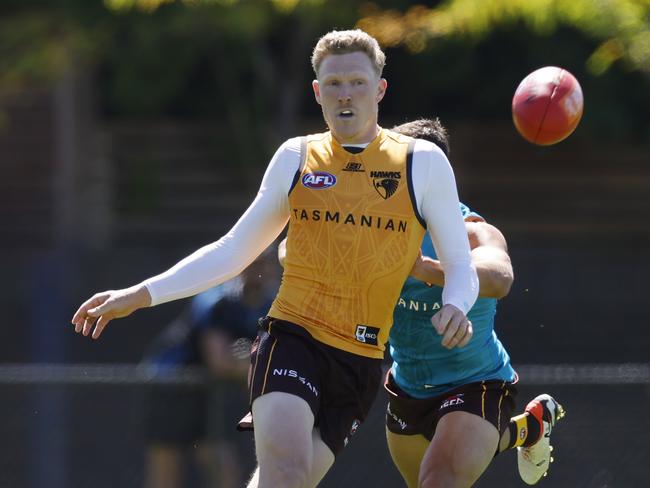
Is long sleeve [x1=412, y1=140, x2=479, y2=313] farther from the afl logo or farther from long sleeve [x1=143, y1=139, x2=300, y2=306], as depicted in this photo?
long sleeve [x1=143, y1=139, x2=300, y2=306]

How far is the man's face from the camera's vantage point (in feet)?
14.8

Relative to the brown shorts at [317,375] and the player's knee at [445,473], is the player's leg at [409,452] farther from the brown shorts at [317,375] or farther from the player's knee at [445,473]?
the brown shorts at [317,375]

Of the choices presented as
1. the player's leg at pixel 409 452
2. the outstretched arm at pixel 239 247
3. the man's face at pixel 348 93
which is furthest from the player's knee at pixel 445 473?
the man's face at pixel 348 93

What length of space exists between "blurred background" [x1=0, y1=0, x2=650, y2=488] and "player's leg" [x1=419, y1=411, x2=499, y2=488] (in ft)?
8.63

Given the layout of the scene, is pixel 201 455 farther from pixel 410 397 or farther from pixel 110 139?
pixel 110 139

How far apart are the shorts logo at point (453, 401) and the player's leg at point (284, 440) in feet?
2.64

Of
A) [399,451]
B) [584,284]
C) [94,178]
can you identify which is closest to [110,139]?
[94,178]

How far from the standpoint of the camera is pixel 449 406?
4.99 metres

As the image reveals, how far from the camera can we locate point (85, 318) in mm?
4398

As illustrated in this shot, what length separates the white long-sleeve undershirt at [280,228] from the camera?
14.5ft

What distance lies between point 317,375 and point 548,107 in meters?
1.80

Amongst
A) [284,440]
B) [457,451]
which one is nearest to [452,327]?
[284,440]

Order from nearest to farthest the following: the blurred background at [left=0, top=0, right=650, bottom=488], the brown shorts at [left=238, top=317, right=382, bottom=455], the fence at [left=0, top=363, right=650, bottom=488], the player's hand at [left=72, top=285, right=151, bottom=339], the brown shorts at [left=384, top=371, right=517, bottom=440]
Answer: the player's hand at [left=72, top=285, right=151, bottom=339], the brown shorts at [left=238, top=317, right=382, bottom=455], the brown shorts at [left=384, top=371, right=517, bottom=440], the fence at [left=0, top=363, right=650, bottom=488], the blurred background at [left=0, top=0, right=650, bottom=488]

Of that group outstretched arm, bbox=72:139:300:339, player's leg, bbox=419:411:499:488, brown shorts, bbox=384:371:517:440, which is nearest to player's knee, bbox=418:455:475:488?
player's leg, bbox=419:411:499:488
